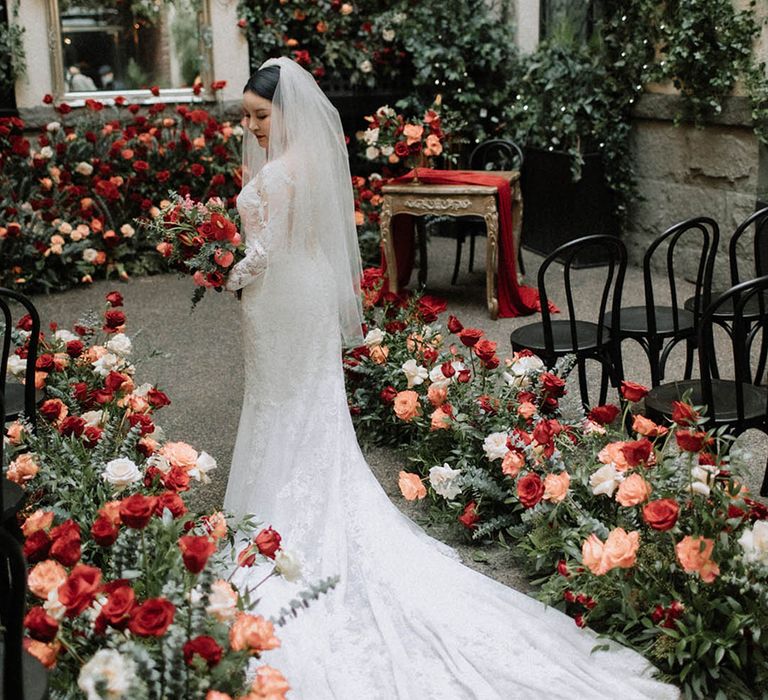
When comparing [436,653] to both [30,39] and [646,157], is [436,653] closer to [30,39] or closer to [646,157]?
[646,157]

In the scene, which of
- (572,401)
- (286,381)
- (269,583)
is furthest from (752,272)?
(269,583)

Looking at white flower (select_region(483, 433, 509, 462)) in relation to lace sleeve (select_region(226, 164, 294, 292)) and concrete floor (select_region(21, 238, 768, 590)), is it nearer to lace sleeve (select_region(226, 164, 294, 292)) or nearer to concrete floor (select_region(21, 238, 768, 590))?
concrete floor (select_region(21, 238, 768, 590))

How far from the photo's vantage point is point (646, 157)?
25.7ft

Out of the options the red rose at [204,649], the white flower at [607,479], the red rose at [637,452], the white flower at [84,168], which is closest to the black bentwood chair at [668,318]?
the white flower at [607,479]

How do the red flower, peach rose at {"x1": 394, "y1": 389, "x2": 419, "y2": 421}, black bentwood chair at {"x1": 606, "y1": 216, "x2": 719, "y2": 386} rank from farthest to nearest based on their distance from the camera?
1. black bentwood chair at {"x1": 606, "y1": 216, "x2": 719, "y2": 386}
2. peach rose at {"x1": 394, "y1": 389, "x2": 419, "y2": 421}
3. the red flower

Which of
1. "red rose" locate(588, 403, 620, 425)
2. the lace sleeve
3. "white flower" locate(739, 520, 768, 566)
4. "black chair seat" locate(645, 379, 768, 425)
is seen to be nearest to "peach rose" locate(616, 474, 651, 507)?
"white flower" locate(739, 520, 768, 566)

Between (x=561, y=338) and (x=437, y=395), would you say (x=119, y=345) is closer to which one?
(x=437, y=395)

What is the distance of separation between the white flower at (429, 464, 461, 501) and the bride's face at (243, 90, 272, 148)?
1282 mm

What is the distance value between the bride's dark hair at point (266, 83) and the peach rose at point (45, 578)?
1.86 metres

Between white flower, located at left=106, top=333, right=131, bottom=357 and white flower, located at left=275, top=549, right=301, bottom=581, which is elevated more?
white flower, located at left=275, top=549, right=301, bottom=581

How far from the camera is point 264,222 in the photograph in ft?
11.5

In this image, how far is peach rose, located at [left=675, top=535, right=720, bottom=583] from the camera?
8.34 feet

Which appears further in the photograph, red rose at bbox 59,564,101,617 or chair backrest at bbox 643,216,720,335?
chair backrest at bbox 643,216,720,335

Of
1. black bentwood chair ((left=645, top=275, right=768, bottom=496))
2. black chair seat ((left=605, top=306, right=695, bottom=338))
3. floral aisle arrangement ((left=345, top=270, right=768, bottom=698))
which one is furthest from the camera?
black chair seat ((left=605, top=306, right=695, bottom=338))
